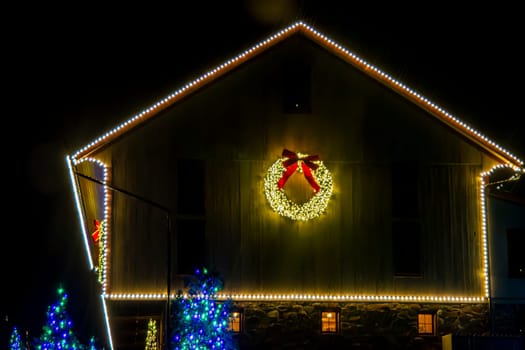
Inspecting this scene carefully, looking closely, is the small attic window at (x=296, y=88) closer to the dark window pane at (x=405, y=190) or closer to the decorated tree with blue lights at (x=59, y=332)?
the dark window pane at (x=405, y=190)

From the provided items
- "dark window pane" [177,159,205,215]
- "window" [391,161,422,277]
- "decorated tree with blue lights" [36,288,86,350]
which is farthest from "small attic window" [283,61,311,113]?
"decorated tree with blue lights" [36,288,86,350]

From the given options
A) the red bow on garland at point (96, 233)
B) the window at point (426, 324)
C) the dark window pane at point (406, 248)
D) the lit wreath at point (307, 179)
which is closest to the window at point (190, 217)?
the lit wreath at point (307, 179)

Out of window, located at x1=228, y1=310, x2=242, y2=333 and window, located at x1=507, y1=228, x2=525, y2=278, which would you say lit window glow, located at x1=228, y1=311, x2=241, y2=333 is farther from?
window, located at x1=507, y1=228, x2=525, y2=278

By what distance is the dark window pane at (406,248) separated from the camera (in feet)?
74.5

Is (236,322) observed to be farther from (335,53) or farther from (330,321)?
(335,53)

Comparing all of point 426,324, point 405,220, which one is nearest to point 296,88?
point 405,220

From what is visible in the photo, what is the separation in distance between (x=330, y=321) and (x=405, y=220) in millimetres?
3176

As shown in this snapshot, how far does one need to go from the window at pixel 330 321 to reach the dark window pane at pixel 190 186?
3920mm

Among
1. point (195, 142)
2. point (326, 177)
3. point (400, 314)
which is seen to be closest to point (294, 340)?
point (400, 314)

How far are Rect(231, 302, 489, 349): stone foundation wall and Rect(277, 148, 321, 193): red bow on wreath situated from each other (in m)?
2.93

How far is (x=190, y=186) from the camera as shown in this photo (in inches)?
891

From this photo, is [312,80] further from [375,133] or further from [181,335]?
[181,335]

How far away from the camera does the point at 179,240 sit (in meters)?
22.4

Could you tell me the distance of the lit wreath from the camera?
22.2 metres
